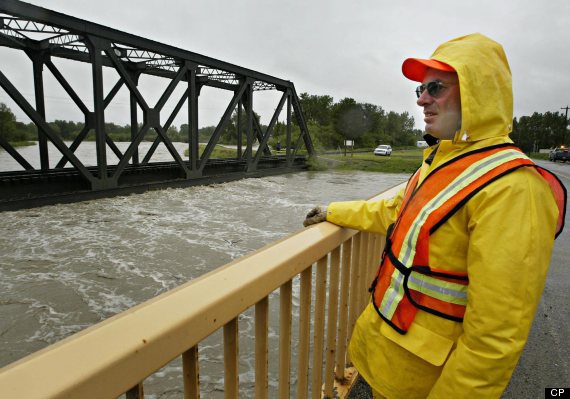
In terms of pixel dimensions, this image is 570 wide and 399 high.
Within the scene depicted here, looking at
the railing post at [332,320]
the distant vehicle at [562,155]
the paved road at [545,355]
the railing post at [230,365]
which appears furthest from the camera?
the distant vehicle at [562,155]

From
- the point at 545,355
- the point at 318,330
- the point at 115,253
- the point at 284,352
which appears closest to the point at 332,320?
the point at 318,330

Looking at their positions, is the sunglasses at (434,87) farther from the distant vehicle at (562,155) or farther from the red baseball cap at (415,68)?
the distant vehicle at (562,155)

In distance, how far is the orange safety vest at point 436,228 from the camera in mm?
1170

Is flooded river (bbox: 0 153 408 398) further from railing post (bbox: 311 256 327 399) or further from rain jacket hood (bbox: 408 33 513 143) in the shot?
rain jacket hood (bbox: 408 33 513 143)

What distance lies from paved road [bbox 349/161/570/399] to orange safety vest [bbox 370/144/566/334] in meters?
1.11

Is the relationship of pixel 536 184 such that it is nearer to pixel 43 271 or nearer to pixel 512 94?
pixel 512 94

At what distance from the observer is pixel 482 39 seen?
1254 millimetres

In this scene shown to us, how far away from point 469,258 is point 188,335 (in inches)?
34.0

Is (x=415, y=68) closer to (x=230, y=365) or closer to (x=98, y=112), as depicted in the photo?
(x=230, y=365)

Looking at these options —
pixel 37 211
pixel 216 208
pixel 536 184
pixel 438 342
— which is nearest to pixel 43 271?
pixel 37 211

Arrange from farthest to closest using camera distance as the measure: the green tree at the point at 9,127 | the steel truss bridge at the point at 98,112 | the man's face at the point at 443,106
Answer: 1. the green tree at the point at 9,127
2. the steel truss bridge at the point at 98,112
3. the man's face at the point at 443,106

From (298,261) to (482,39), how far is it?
98 cm

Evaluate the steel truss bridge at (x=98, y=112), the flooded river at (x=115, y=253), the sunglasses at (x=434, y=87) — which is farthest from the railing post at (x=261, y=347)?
the steel truss bridge at (x=98, y=112)

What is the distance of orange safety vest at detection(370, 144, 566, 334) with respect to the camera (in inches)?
46.1
